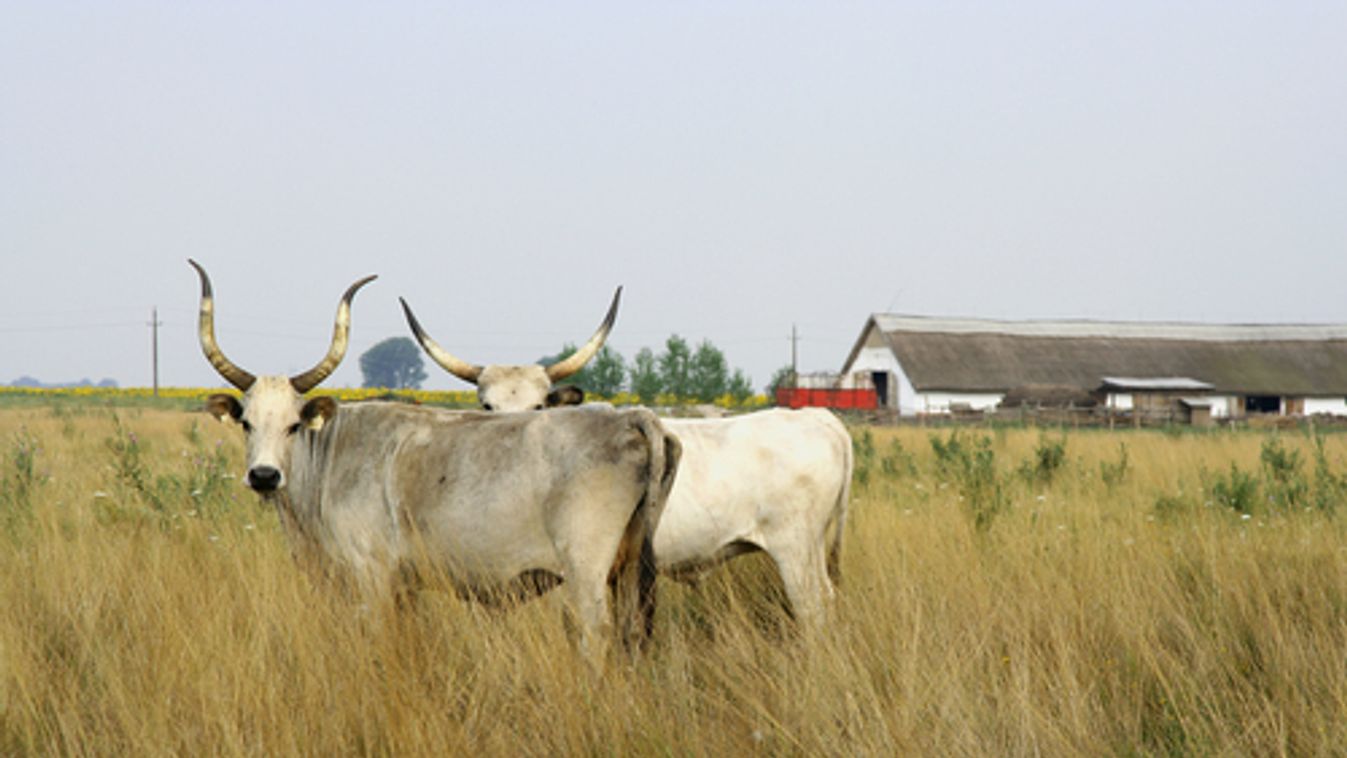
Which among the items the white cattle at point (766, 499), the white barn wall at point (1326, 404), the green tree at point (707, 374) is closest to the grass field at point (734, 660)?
the white cattle at point (766, 499)

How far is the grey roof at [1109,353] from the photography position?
48.2 meters

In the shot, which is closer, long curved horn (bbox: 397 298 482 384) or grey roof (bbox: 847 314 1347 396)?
long curved horn (bbox: 397 298 482 384)

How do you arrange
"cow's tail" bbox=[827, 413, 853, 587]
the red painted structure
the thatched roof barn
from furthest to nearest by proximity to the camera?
the thatched roof barn < the red painted structure < "cow's tail" bbox=[827, 413, 853, 587]

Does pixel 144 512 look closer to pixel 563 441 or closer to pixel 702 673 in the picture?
pixel 563 441

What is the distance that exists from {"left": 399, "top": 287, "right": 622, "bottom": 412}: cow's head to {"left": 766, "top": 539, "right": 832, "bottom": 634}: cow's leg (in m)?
1.86

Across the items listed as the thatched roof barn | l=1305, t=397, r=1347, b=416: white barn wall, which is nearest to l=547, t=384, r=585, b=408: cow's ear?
the thatched roof barn

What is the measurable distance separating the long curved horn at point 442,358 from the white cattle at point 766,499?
2.05 metres

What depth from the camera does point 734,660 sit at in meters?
4.46

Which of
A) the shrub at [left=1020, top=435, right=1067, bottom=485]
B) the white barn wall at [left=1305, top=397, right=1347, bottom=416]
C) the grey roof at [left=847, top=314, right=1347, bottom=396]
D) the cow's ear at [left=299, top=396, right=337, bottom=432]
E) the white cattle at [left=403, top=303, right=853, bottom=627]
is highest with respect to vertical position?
the grey roof at [left=847, top=314, right=1347, bottom=396]

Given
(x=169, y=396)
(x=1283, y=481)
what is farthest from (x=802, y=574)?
(x=169, y=396)

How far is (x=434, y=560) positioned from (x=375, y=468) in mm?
621

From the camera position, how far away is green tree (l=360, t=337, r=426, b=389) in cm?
16962

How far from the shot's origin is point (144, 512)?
840 centimetres

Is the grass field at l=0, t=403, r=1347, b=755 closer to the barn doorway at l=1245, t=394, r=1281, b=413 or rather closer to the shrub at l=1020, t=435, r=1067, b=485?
the shrub at l=1020, t=435, r=1067, b=485
